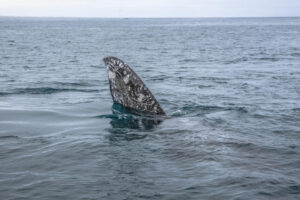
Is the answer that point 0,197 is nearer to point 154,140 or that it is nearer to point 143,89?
point 154,140

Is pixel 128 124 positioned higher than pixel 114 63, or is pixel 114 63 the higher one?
pixel 114 63

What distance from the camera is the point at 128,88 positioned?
9992mm

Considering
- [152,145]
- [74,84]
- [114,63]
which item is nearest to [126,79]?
[114,63]

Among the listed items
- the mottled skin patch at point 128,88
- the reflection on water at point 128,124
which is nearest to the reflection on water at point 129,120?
the reflection on water at point 128,124

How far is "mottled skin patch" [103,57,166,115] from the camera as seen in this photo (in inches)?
388

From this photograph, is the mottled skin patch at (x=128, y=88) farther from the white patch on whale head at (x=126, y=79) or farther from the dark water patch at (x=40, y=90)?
the dark water patch at (x=40, y=90)

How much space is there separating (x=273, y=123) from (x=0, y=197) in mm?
7786

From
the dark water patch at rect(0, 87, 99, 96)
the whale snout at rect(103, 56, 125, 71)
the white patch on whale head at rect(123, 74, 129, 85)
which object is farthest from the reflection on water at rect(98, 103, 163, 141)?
the dark water patch at rect(0, 87, 99, 96)

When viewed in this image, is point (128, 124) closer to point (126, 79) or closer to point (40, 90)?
point (126, 79)

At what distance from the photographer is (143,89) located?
32.8 ft

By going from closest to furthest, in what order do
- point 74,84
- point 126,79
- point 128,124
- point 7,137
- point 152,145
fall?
point 152,145 < point 7,137 < point 126,79 < point 128,124 < point 74,84

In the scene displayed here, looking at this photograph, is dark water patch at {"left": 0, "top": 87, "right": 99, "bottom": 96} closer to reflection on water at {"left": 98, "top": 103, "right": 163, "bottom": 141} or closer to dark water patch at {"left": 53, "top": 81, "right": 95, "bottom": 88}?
dark water patch at {"left": 53, "top": 81, "right": 95, "bottom": 88}

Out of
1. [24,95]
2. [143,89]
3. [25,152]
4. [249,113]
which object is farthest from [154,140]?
[24,95]

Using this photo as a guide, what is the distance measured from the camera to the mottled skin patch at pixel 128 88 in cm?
985
